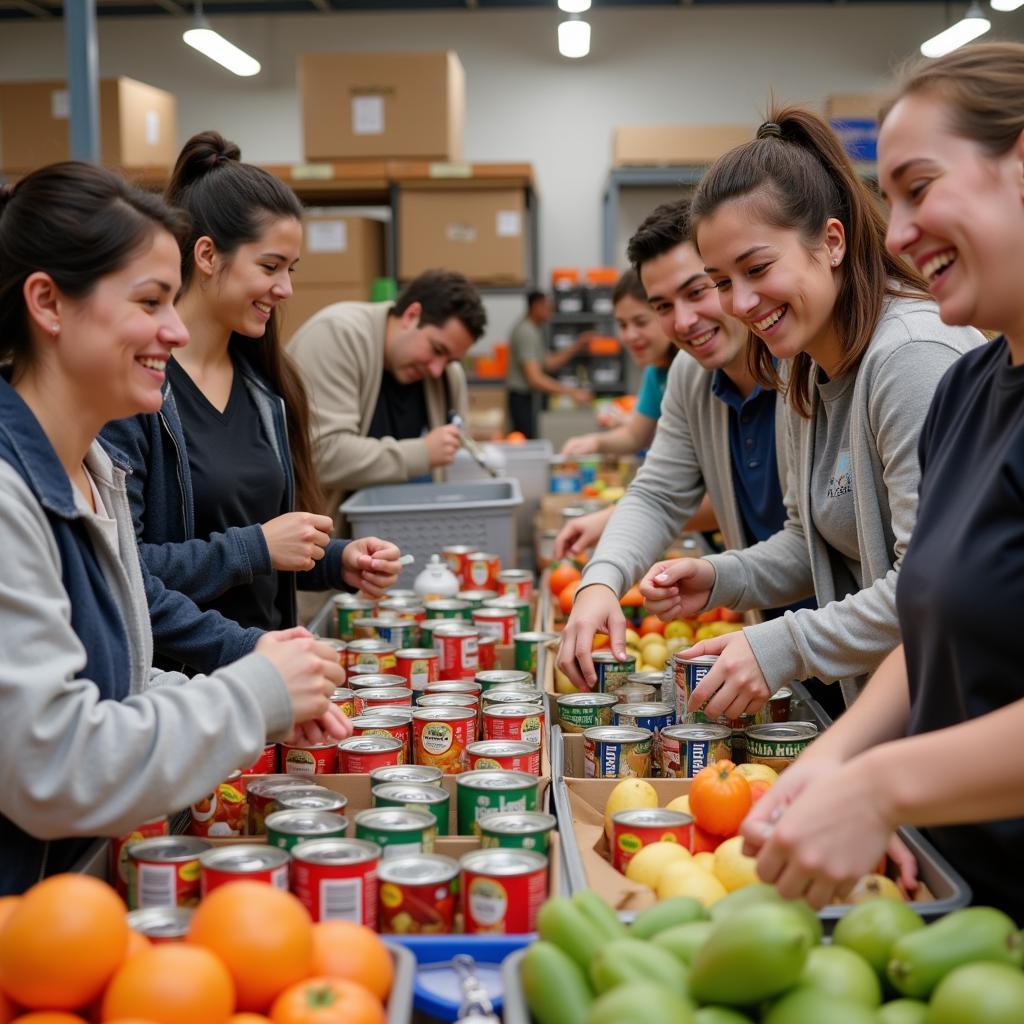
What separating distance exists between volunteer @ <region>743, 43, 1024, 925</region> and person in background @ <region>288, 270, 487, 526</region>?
234 centimetres

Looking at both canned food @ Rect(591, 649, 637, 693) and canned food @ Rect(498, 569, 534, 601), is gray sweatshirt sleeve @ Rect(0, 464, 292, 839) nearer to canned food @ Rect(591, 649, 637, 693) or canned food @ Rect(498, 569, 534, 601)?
canned food @ Rect(591, 649, 637, 693)

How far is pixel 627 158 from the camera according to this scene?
28.1 feet

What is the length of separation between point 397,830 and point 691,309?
1.61 m

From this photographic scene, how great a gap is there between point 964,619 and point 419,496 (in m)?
2.47

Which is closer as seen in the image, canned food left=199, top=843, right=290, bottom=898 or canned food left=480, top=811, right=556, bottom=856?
canned food left=199, top=843, right=290, bottom=898

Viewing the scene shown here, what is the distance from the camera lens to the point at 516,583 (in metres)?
2.76

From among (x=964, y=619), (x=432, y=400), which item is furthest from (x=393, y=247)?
(x=964, y=619)

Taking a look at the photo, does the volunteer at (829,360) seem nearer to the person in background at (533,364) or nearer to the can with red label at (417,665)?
the can with red label at (417,665)

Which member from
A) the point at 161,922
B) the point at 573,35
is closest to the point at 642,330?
the point at 161,922

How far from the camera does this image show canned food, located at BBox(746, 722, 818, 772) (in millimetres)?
1650

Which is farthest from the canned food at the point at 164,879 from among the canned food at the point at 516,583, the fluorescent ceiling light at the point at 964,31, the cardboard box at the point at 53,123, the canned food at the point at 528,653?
the fluorescent ceiling light at the point at 964,31

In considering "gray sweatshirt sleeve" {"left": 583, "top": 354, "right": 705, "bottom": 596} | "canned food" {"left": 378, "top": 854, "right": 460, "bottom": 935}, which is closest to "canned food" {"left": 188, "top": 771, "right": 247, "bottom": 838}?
"canned food" {"left": 378, "top": 854, "right": 460, "bottom": 935}

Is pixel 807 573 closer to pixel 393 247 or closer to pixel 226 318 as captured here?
pixel 226 318

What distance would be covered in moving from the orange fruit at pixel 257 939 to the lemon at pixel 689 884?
42 centimetres
